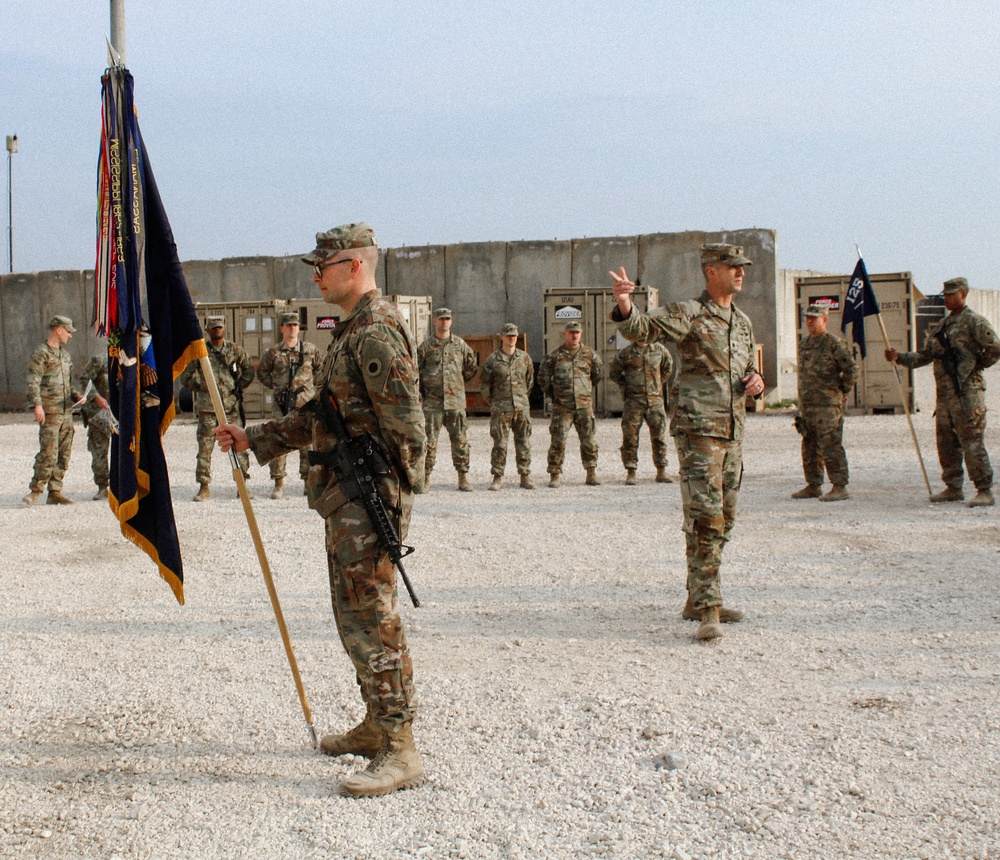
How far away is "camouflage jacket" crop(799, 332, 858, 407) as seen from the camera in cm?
1070

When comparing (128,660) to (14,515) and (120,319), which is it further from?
(14,515)

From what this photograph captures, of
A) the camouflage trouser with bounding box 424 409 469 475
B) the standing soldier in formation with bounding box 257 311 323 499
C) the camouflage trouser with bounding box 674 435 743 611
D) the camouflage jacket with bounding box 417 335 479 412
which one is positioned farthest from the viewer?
the camouflage jacket with bounding box 417 335 479 412

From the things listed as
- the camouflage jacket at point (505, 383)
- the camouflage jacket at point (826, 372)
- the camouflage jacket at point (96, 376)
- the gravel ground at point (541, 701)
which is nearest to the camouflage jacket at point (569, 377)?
the camouflage jacket at point (505, 383)

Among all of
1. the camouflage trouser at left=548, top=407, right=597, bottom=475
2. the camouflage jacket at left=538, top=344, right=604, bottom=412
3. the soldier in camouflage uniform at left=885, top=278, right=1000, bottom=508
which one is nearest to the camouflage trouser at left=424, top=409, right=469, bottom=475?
the camouflage trouser at left=548, top=407, right=597, bottom=475

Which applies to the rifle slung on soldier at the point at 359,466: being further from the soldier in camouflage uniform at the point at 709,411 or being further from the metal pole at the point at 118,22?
the metal pole at the point at 118,22

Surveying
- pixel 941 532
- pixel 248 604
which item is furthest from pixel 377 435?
pixel 941 532

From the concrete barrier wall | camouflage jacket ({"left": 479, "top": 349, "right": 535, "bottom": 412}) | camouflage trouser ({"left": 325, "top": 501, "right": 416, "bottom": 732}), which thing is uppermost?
the concrete barrier wall

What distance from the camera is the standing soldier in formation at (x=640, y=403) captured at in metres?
12.5

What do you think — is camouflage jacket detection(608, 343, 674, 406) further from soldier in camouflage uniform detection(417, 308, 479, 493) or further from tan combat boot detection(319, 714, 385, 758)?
tan combat boot detection(319, 714, 385, 758)

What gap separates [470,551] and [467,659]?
9.85 ft

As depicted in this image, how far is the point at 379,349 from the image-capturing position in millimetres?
3830

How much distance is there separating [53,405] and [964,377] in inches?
380

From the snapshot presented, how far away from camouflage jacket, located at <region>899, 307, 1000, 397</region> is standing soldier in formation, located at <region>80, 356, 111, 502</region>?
880cm

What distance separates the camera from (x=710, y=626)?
228 inches
